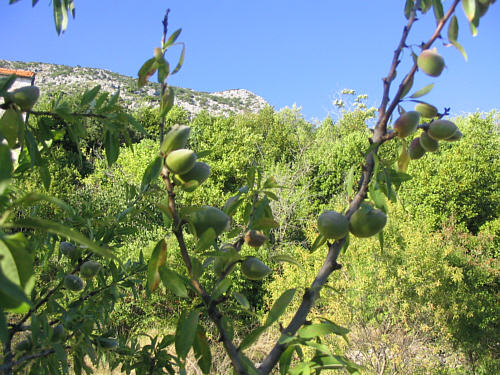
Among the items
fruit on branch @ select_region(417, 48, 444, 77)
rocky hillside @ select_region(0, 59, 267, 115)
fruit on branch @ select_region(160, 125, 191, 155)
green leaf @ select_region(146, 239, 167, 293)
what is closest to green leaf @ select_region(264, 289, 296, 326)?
green leaf @ select_region(146, 239, 167, 293)

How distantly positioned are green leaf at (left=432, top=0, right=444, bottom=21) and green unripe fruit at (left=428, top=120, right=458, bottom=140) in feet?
0.57

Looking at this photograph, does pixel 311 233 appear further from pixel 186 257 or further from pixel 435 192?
pixel 186 257

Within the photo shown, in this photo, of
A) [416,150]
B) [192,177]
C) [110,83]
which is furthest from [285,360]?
[110,83]

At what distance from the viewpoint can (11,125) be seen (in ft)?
2.02

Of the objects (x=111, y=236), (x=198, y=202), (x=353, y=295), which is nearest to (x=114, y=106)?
(x=111, y=236)

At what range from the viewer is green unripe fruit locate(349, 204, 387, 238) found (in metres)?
0.60

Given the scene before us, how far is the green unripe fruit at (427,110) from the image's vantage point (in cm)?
69

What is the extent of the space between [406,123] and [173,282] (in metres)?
0.45

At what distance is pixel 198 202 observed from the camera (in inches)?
385

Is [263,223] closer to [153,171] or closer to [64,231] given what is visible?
[153,171]

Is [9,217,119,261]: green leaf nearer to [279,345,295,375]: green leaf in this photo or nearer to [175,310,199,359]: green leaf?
[175,310,199,359]: green leaf

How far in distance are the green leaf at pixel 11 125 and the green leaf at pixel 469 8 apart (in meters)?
0.69

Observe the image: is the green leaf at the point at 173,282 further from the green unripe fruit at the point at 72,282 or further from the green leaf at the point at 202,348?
Answer: the green unripe fruit at the point at 72,282

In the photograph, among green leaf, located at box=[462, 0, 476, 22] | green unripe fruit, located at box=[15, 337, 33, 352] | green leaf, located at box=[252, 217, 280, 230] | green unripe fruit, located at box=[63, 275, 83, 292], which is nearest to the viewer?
green leaf, located at box=[462, 0, 476, 22]
